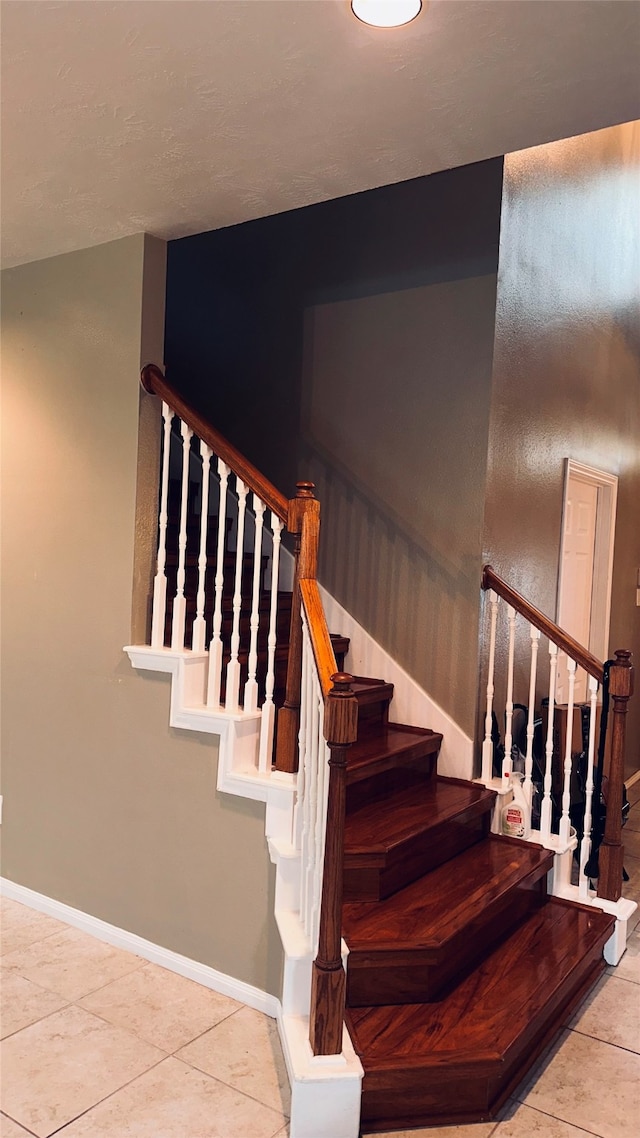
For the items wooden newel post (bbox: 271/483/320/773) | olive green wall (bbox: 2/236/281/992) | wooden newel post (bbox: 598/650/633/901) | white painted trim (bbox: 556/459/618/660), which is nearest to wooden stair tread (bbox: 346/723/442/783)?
wooden newel post (bbox: 271/483/320/773)

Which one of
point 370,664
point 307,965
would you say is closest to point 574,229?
point 370,664

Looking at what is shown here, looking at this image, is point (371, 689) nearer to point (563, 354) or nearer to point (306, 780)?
point (306, 780)

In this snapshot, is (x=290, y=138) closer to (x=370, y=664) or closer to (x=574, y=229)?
(x=370, y=664)

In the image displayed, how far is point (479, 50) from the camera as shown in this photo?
6.07ft

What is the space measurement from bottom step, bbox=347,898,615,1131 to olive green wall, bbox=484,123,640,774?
1.71 meters

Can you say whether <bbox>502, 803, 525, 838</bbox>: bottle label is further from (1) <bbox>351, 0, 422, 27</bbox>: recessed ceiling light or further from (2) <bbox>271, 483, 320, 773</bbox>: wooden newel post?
(1) <bbox>351, 0, 422, 27</bbox>: recessed ceiling light

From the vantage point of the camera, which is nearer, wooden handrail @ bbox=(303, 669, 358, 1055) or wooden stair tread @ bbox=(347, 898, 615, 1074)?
wooden handrail @ bbox=(303, 669, 358, 1055)

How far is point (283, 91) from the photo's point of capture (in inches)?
82.0

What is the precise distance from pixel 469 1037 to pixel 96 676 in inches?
74.8

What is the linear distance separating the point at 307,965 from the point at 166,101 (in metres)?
2.46

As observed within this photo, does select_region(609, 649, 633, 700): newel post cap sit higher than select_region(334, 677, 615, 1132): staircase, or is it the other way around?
select_region(609, 649, 633, 700): newel post cap

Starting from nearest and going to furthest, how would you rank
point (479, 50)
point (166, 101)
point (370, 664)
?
point (479, 50)
point (166, 101)
point (370, 664)

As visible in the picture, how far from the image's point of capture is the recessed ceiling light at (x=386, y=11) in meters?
1.71

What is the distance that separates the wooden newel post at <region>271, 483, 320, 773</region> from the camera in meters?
2.62
